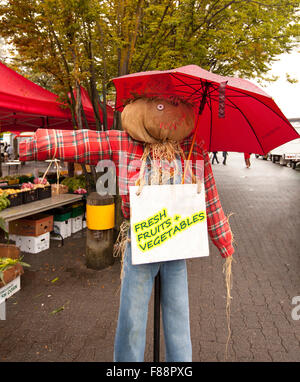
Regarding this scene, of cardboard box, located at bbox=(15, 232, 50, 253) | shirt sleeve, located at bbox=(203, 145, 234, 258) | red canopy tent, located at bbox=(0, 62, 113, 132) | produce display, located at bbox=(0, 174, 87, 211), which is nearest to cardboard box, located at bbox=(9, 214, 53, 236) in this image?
cardboard box, located at bbox=(15, 232, 50, 253)

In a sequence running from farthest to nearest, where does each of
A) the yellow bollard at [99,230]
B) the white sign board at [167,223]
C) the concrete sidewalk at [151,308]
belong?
1. the yellow bollard at [99,230]
2. the concrete sidewalk at [151,308]
3. the white sign board at [167,223]

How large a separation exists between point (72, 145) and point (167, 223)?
2.43 feet

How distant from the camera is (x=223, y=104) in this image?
5.10 feet

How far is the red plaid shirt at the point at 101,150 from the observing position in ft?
5.50

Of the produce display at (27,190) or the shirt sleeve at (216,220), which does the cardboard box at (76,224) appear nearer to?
the produce display at (27,190)

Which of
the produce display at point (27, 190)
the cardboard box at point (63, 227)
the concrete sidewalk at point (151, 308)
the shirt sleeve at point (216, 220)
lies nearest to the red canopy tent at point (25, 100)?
the produce display at point (27, 190)

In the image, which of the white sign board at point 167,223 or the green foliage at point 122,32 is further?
the green foliage at point 122,32

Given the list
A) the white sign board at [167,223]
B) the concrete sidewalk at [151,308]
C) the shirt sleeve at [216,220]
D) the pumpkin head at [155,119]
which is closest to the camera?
the white sign board at [167,223]

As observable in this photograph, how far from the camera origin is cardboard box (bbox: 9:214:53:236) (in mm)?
4887

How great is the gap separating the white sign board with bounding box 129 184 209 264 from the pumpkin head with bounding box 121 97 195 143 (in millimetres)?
329

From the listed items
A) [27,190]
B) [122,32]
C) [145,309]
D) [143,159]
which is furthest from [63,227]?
[143,159]

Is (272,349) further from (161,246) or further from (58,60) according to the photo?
(58,60)

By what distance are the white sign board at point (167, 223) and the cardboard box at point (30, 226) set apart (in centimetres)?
372
